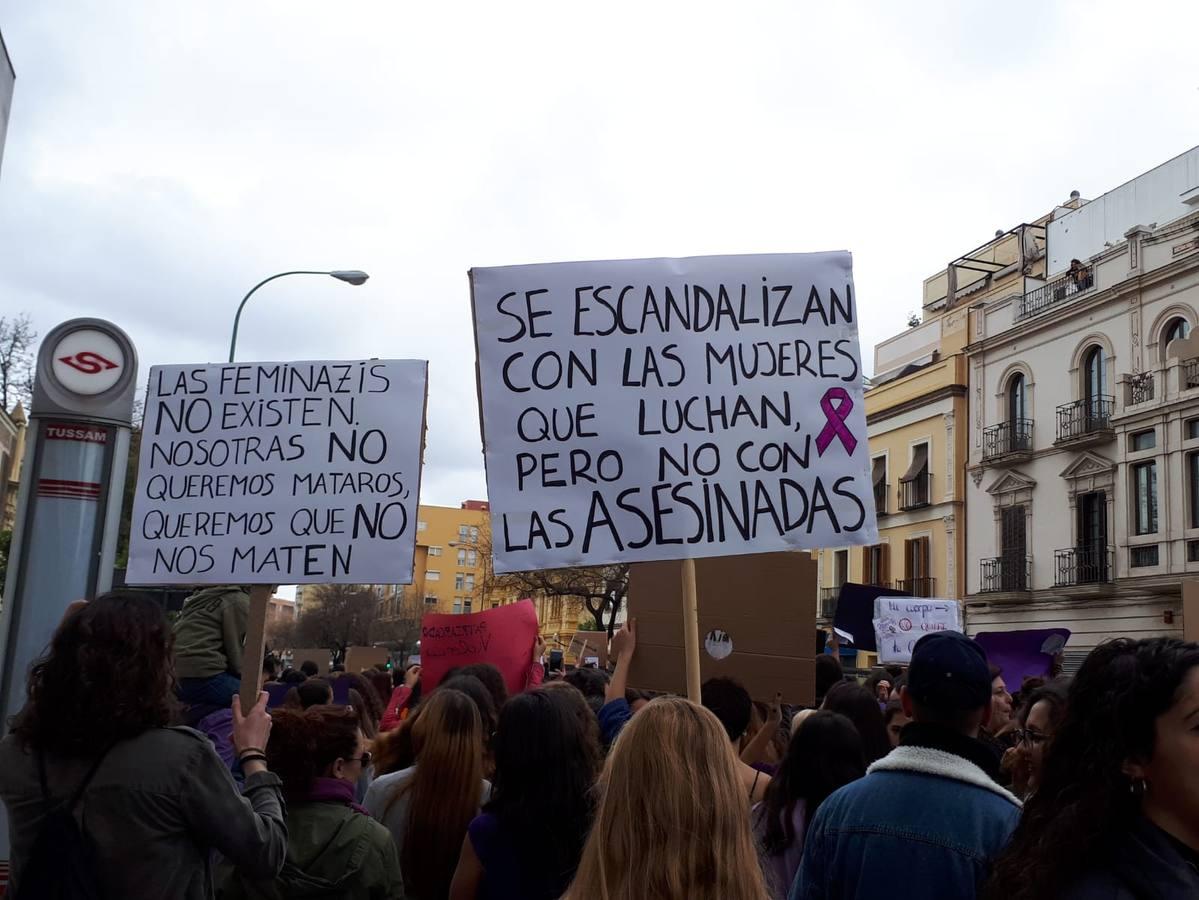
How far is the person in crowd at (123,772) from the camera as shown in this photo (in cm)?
291

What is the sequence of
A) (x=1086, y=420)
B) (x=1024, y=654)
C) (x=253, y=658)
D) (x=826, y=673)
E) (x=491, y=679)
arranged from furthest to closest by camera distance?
(x=1086, y=420)
(x=1024, y=654)
(x=826, y=673)
(x=491, y=679)
(x=253, y=658)

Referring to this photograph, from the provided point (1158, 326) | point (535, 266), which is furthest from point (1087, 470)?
point (535, 266)

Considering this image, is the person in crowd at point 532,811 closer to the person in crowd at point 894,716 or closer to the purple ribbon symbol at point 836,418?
the purple ribbon symbol at point 836,418

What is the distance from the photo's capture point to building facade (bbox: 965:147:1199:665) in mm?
27141

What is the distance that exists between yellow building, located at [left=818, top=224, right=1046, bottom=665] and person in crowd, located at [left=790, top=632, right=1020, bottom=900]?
107ft

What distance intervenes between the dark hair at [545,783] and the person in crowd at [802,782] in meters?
0.79

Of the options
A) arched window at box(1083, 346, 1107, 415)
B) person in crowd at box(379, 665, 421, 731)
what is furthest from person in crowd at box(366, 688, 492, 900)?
arched window at box(1083, 346, 1107, 415)

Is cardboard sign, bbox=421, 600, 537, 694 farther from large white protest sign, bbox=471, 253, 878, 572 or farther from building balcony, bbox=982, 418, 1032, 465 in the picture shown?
building balcony, bbox=982, 418, 1032, 465

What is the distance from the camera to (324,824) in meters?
3.71

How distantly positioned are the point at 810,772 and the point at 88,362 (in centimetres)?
431

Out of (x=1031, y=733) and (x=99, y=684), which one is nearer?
(x=99, y=684)

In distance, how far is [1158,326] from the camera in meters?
27.9

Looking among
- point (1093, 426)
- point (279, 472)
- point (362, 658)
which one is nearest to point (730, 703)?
point (279, 472)

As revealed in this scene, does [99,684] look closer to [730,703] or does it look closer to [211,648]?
[211,648]
